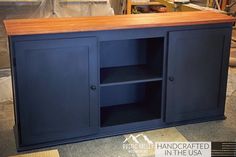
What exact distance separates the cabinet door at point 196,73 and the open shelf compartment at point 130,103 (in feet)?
0.49

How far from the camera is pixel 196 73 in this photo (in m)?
2.98

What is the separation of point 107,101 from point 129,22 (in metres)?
0.78

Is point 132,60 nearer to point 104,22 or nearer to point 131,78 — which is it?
point 131,78

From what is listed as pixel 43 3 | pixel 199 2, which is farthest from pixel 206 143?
pixel 199 2

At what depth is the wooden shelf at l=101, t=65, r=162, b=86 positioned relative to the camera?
2.83m

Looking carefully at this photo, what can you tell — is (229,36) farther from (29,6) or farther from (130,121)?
(29,6)

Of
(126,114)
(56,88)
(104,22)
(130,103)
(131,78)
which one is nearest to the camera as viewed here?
(56,88)

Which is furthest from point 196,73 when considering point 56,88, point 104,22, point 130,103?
point 56,88

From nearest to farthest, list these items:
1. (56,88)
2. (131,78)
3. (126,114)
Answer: (56,88)
(131,78)
(126,114)

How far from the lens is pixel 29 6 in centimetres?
445

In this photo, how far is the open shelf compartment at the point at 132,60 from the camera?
9.52ft

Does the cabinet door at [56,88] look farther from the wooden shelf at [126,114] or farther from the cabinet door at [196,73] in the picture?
the cabinet door at [196,73]

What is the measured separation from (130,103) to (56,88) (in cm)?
88

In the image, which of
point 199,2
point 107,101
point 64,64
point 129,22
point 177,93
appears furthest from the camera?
point 199,2
